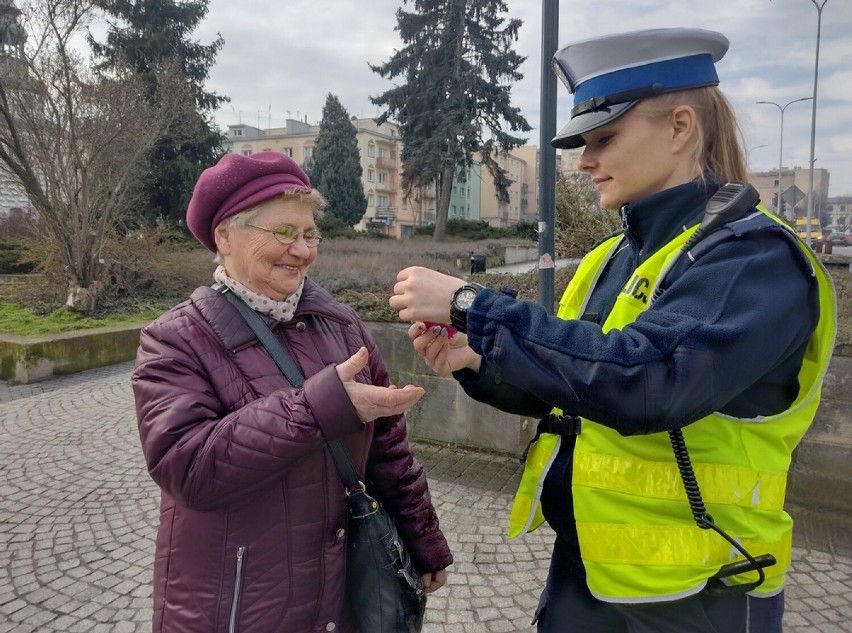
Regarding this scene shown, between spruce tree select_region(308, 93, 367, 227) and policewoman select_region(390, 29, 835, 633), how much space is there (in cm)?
4330

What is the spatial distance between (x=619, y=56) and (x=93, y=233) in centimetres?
1170

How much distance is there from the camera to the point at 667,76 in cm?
135

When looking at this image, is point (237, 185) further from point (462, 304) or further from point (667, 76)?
point (667, 76)

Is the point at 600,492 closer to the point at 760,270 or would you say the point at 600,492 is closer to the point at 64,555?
the point at 760,270

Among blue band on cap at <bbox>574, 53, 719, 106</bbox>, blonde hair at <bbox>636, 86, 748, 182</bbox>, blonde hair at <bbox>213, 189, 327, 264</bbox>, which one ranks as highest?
blue band on cap at <bbox>574, 53, 719, 106</bbox>

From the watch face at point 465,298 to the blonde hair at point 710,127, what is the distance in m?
0.58

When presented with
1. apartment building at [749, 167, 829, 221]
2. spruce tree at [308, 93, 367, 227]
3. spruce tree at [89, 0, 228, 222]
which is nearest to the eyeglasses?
apartment building at [749, 167, 829, 221]

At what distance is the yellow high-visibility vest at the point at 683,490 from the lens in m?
1.29

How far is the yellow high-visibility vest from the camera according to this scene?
1294 millimetres

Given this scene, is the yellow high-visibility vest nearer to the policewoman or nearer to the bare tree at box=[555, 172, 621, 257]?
the policewoman

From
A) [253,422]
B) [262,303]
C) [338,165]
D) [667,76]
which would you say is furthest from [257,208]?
[338,165]

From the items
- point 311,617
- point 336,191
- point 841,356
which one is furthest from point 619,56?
point 336,191

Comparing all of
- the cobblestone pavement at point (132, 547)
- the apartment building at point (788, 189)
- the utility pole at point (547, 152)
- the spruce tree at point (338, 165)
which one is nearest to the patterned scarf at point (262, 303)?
the apartment building at point (788, 189)

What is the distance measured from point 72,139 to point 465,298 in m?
11.5
